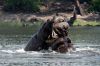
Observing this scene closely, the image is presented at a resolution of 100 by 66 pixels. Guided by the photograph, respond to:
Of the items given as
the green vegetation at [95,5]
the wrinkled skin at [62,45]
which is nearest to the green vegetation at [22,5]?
the green vegetation at [95,5]

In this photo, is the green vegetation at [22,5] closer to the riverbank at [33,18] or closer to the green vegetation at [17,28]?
the riverbank at [33,18]

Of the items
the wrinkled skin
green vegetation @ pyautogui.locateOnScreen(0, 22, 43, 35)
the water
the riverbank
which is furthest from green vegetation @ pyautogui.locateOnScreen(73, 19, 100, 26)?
the wrinkled skin

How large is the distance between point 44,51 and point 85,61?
504cm

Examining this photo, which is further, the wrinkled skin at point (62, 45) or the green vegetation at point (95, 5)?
the green vegetation at point (95, 5)

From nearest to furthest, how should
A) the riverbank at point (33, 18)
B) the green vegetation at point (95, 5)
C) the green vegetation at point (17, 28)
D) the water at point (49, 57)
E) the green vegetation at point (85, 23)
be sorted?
the water at point (49, 57)
the green vegetation at point (17, 28)
the green vegetation at point (85, 23)
the riverbank at point (33, 18)
the green vegetation at point (95, 5)

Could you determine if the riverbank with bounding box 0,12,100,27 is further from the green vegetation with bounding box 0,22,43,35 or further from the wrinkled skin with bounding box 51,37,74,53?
the wrinkled skin with bounding box 51,37,74,53

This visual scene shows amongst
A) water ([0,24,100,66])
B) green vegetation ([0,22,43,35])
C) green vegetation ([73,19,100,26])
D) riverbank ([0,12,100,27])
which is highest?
water ([0,24,100,66])

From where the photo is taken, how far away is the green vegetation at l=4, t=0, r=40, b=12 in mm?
79431

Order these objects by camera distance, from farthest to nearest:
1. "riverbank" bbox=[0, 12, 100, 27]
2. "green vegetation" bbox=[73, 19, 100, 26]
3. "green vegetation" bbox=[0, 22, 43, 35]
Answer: "riverbank" bbox=[0, 12, 100, 27] → "green vegetation" bbox=[73, 19, 100, 26] → "green vegetation" bbox=[0, 22, 43, 35]

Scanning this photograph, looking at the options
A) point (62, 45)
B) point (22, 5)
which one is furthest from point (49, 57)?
point (22, 5)

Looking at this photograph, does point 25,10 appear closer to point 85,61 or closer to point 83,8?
point 83,8

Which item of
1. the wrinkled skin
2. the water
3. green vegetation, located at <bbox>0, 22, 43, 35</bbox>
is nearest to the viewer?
the water

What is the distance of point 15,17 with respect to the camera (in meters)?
74.6

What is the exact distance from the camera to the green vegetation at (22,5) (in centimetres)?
7943
